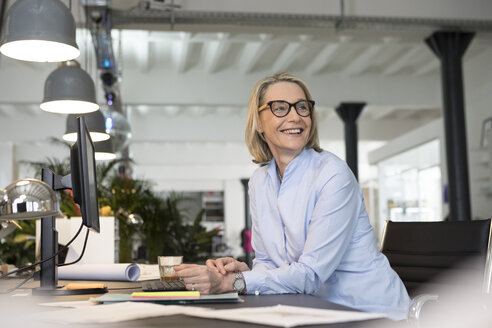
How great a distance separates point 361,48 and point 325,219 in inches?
340

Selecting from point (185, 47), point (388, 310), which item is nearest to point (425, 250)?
point (388, 310)

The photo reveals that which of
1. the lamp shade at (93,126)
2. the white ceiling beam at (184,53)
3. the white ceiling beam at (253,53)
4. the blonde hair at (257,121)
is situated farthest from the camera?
the white ceiling beam at (253,53)

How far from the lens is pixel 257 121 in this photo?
2203 mm

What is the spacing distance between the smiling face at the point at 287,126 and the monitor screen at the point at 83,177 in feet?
2.09

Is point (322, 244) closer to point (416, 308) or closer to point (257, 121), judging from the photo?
point (416, 308)

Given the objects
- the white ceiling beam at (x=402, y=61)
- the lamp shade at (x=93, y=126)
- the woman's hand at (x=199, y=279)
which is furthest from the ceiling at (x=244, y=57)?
the woman's hand at (x=199, y=279)

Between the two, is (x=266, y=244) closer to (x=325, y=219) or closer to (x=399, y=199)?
(x=325, y=219)

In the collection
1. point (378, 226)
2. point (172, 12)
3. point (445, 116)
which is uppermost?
point (172, 12)

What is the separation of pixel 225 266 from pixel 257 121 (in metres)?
0.62

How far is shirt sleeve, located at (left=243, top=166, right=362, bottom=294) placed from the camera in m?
1.69

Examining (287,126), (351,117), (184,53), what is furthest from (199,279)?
(351,117)

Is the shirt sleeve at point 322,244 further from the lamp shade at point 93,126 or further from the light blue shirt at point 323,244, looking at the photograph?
the lamp shade at point 93,126

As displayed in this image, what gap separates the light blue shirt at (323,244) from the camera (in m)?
1.72

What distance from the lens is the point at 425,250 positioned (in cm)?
240
